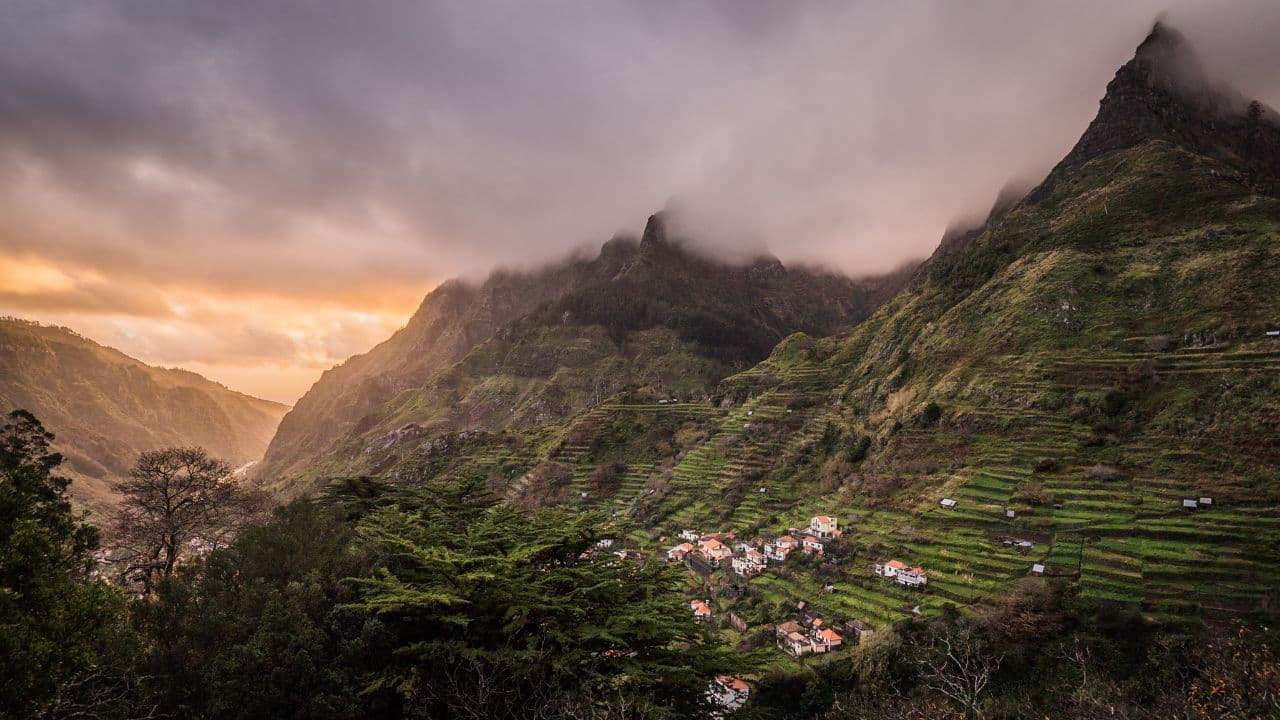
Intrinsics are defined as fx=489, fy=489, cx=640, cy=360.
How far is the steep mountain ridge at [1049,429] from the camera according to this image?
4328cm

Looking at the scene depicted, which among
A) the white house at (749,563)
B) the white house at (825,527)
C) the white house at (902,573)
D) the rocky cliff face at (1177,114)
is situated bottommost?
the white house at (749,563)

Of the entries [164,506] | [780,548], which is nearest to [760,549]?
[780,548]

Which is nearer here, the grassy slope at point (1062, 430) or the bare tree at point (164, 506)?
the bare tree at point (164, 506)

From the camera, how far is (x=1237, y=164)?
12094 centimetres

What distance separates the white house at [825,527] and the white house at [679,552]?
1693cm

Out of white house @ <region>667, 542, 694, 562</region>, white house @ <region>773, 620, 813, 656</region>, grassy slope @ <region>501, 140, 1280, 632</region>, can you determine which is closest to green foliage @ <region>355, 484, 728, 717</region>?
white house @ <region>773, 620, 813, 656</region>

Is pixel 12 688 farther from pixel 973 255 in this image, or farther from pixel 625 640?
pixel 973 255

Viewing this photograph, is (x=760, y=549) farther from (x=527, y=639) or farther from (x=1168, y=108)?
(x=1168, y=108)

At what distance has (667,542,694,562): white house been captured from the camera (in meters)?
68.0

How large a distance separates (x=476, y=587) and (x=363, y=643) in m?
3.57

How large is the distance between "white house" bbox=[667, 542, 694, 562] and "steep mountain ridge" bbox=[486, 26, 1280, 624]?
18.2ft

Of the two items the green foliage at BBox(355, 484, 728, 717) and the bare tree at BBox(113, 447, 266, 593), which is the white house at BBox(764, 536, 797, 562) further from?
the bare tree at BBox(113, 447, 266, 593)

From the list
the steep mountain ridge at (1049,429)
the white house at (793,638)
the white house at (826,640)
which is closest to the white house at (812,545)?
the steep mountain ridge at (1049,429)

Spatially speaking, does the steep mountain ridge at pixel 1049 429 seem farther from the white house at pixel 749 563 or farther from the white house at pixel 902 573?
the white house at pixel 749 563
